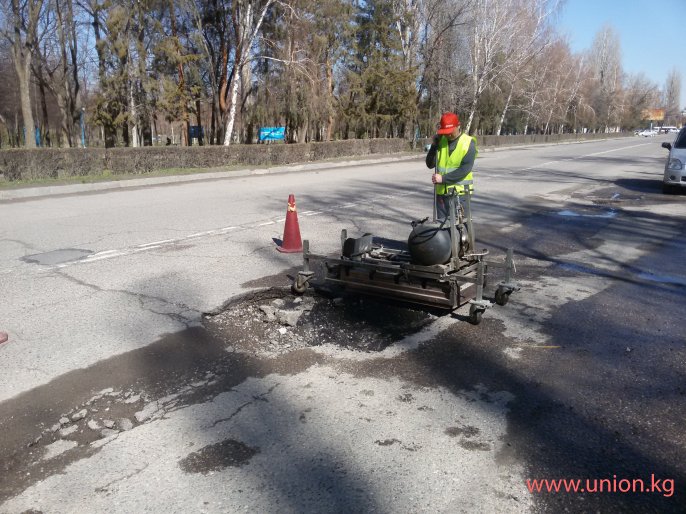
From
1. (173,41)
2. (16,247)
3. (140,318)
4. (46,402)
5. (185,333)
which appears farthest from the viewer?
(173,41)

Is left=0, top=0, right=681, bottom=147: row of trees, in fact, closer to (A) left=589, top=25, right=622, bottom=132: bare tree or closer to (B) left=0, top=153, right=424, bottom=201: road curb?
(B) left=0, top=153, right=424, bottom=201: road curb

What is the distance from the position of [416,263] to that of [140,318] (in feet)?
8.78

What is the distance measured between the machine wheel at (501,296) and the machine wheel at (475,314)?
24.6 inches

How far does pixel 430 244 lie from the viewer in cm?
511

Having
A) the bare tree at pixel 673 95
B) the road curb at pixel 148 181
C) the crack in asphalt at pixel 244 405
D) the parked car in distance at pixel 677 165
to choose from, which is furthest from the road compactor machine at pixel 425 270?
the bare tree at pixel 673 95

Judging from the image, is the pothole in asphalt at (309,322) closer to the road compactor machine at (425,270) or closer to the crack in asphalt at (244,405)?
the road compactor machine at (425,270)

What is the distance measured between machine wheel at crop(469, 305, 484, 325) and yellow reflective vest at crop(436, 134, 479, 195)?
1.42 metres

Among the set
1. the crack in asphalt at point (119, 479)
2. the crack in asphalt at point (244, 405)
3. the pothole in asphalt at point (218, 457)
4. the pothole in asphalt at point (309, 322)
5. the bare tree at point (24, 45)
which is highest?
the bare tree at point (24, 45)

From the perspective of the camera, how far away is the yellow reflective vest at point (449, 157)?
5.85 m

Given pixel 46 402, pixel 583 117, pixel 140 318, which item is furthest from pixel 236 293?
pixel 583 117

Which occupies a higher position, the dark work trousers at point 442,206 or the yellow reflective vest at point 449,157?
the yellow reflective vest at point 449,157

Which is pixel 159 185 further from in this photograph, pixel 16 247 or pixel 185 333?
pixel 185 333

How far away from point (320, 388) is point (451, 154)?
317 cm

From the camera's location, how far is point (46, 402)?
3695 mm
